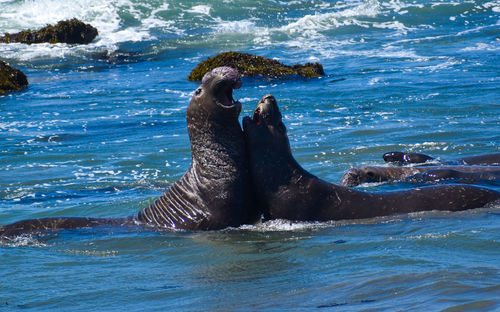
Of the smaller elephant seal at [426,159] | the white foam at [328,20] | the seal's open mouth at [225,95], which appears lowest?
the smaller elephant seal at [426,159]

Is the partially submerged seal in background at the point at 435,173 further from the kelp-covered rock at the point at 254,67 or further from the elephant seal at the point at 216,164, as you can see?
the kelp-covered rock at the point at 254,67

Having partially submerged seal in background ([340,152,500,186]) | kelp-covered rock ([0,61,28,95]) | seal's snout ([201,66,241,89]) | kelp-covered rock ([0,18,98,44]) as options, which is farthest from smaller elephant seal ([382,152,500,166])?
kelp-covered rock ([0,18,98,44])

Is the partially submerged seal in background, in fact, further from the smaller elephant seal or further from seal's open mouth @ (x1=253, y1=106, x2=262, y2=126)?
seal's open mouth @ (x1=253, y1=106, x2=262, y2=126)

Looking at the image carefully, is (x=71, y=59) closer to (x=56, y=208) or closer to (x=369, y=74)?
(x=369, y=74)

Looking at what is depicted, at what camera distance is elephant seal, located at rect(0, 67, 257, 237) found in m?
7.18

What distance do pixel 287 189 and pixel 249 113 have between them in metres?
7.91

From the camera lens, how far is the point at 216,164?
24.0 ft

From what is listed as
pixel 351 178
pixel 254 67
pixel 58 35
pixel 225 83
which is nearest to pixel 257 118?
pixel 225 83

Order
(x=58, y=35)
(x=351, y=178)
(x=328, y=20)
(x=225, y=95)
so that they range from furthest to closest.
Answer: (x=328, y=20)
(x=58, y=35)
(x=351, y=178)
(x=225, y=95)

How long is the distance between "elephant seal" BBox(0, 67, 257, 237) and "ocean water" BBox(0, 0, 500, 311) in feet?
0.61

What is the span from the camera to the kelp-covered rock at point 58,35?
88.0 feet

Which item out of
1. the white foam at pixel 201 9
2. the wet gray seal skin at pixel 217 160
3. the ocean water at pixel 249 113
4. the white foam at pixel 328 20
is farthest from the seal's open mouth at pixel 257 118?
the white foam at pixel 201 9

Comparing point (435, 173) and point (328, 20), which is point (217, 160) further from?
point (328, 20)

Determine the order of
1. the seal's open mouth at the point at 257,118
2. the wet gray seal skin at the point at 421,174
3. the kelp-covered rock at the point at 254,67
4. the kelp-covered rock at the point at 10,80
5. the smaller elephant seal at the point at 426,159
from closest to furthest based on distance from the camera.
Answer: the seal's open mouth at the point at 257,118 < the wet gray seal skin at the point at 421,174 < the smaller elephant seal at the point at 426,159 < the kelp-covered rock at the point at 10,80 < the kelp-covered rock at the point at 254,67
